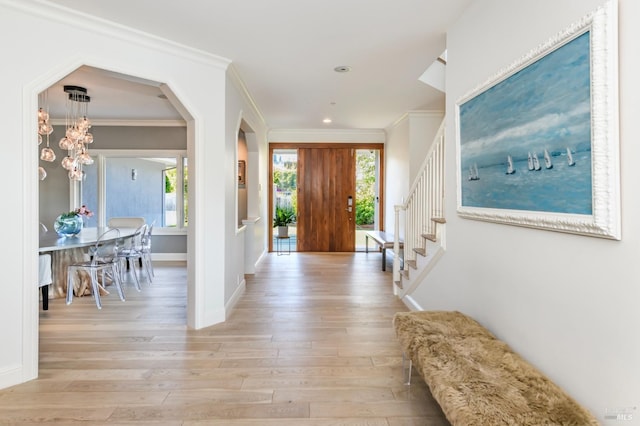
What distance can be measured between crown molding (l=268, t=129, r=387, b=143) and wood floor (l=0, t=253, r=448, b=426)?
4321 mm

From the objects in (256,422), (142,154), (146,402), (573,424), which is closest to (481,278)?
(573,424)

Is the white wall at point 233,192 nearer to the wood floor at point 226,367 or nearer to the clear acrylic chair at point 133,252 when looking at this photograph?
the wood floor at point 226,367

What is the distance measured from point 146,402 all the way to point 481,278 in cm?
226

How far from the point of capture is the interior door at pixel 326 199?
7.90m

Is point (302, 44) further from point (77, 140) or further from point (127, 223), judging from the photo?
point (127, 223)

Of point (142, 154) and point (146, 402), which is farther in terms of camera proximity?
point (142, 154)

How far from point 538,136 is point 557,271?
643mm

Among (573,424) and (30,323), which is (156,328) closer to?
(30,323)

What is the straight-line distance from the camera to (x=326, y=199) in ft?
26.0

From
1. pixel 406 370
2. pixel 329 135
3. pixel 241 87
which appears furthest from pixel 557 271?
pixel 329 135

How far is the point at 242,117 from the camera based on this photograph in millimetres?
4535

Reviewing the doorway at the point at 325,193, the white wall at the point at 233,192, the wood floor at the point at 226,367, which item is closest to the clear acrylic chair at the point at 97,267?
the wood floor at the point at 226,367

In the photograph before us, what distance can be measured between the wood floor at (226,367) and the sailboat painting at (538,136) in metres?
1.35

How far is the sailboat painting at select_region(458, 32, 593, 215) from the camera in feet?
4.79
